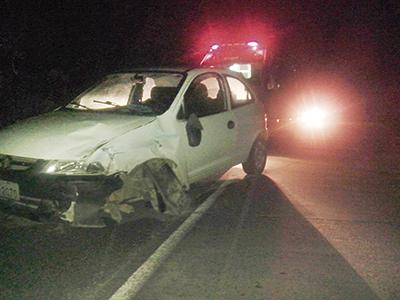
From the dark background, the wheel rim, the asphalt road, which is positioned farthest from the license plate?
the wheel rim

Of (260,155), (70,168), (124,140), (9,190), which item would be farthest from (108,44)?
(70,168)

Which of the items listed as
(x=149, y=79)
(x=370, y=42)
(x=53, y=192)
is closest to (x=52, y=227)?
(x=53, y=192)

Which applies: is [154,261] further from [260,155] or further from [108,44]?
[108,44]

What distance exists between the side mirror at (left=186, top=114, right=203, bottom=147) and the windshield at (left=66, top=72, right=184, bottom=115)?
42 cm

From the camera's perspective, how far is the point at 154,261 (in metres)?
5.26

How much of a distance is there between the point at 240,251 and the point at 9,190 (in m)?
2.22

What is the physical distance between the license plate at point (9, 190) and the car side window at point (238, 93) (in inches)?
130

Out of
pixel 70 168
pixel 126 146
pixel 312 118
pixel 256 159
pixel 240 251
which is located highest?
pixel 126 146

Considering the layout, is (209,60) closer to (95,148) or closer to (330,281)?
(95,148)

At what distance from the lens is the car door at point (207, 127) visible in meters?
6.70

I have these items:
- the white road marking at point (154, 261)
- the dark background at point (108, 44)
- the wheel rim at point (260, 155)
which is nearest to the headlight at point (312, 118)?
the dark background at point (108, 44)

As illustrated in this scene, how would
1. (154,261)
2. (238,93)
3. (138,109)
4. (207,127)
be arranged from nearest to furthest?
(154,261), (138,109), (207,127), (238,93)

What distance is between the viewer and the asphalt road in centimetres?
469

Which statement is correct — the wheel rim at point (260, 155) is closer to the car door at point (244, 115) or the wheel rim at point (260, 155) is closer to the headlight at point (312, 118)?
the car door at point (244, 115)
